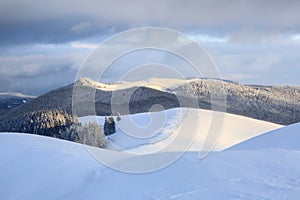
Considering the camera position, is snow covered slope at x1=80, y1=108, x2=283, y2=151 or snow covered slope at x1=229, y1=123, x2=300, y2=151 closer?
snow covered slope at x1=229, y1=123, x2=300, y2=151

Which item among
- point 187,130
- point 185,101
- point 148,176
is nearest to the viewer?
point 148,176

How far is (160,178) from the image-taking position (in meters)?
11.0

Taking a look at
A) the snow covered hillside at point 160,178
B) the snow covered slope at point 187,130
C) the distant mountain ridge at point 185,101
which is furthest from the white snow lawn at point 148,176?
the distant mountain ridge at point 185,101

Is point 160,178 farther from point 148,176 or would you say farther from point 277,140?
point 277,140

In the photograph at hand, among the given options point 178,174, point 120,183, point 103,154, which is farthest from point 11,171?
point 178,174

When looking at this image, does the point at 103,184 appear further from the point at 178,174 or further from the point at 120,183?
the point at 178,174

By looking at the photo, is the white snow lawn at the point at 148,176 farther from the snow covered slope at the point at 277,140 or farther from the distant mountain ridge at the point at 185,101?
the distant mountain ridge at the point at 185,101

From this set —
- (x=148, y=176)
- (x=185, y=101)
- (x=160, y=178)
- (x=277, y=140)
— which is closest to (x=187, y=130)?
(x=277, y=140)

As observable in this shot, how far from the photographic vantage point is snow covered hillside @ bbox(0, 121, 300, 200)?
9.88 metres

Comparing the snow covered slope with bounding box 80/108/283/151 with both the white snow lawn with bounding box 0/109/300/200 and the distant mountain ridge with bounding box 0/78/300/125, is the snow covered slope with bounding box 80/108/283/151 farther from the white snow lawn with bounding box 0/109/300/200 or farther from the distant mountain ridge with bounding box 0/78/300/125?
the distant mountain ridge with bounding box 0/78/300/125

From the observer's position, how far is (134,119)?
64.6 metres

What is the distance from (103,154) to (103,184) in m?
4.03

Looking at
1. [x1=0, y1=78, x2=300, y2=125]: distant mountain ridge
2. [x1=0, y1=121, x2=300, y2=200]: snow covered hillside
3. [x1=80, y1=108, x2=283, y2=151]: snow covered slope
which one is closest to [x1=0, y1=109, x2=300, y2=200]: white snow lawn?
[x1=0, y1=121, x2=300, y2=200]: snow covered hillside

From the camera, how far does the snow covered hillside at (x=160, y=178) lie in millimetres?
9875
